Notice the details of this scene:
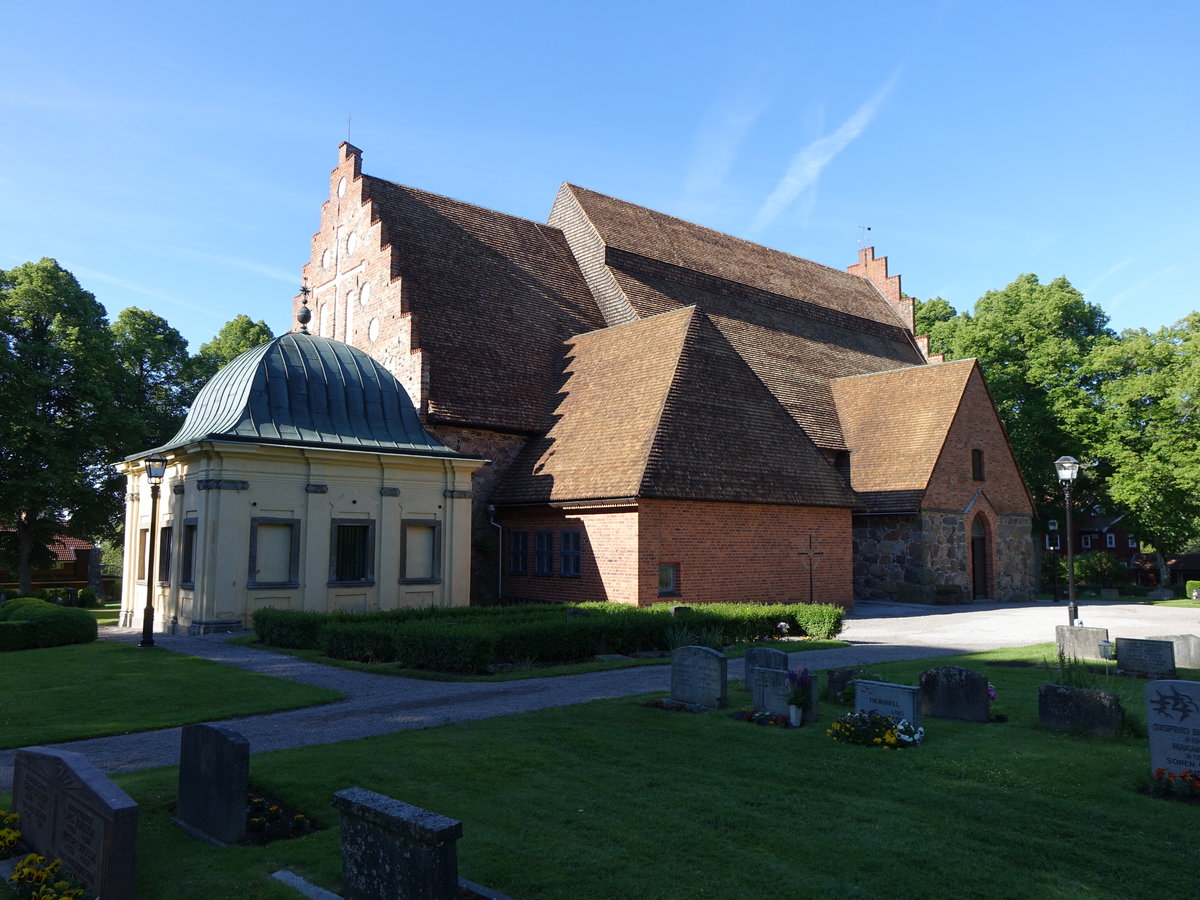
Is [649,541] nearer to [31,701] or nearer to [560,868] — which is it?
[31,701]

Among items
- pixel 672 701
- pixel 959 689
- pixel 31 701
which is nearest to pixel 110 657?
pixel 31 701

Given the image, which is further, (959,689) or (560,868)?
(959,689)

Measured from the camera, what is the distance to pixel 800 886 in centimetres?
545

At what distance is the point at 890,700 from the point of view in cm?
975

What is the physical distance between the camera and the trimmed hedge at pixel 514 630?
1480 cm

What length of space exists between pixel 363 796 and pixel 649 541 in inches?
686

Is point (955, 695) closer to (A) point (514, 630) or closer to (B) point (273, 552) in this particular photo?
(A) point (514, 630)

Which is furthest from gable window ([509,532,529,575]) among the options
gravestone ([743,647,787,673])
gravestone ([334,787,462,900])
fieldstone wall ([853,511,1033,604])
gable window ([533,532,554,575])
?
gravestone ([334,787,462,900])

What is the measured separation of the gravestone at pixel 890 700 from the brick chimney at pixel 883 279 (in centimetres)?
4131

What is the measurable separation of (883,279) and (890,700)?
44.6 meters

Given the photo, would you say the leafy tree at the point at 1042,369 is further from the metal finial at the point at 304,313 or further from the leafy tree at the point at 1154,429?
the metal finial at the point at 304,313

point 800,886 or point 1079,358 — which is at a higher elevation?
point 1079,358

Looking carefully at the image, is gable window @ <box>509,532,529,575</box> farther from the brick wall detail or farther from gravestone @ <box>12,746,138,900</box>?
gravestone @ <box>12,746,138,900</box>

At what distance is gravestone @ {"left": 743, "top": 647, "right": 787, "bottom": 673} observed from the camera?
1188 cm
